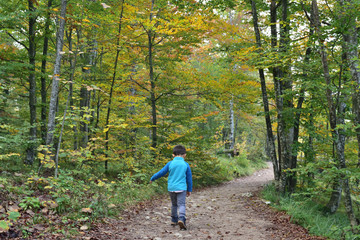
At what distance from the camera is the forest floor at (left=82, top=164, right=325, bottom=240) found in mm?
4378

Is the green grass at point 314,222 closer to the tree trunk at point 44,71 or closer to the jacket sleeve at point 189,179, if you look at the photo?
the jacket sleeve at point 189,179

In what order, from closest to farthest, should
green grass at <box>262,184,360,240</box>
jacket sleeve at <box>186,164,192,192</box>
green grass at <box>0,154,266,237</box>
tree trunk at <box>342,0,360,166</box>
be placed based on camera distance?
green grass at <box>0,154,266,237</box>
green grass at <box>262,184,360,240</box>
tree trunk at <box>342,0,360,166</box>
jacket sleeve at <box>186,164,192,192</box>

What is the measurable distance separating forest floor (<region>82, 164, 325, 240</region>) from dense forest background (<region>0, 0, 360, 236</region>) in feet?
1.99

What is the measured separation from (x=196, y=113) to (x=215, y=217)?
494 cm

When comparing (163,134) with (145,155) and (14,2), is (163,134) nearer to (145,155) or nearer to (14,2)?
(145,155)

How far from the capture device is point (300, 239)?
4391mm

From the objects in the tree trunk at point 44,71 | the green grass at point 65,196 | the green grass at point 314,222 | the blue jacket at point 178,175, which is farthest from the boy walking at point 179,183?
the tree trunk at point 44,71

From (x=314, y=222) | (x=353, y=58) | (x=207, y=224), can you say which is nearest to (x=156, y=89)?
(x=207, y=224)

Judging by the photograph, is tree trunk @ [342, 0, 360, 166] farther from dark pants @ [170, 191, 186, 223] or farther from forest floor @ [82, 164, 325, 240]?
dark pants @ [170, 191, 186, 223]

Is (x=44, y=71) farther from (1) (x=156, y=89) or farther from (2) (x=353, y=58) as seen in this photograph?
(2) (x=353, y=58)

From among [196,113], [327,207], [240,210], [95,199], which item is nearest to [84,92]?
[196,113]

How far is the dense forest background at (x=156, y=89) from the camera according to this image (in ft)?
16.6

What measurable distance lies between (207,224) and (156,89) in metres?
5.67

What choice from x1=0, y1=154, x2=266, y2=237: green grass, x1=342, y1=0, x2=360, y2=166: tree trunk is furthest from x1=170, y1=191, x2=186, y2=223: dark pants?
x1=342, y1=0, x2=360, y2=166: tree trunk
